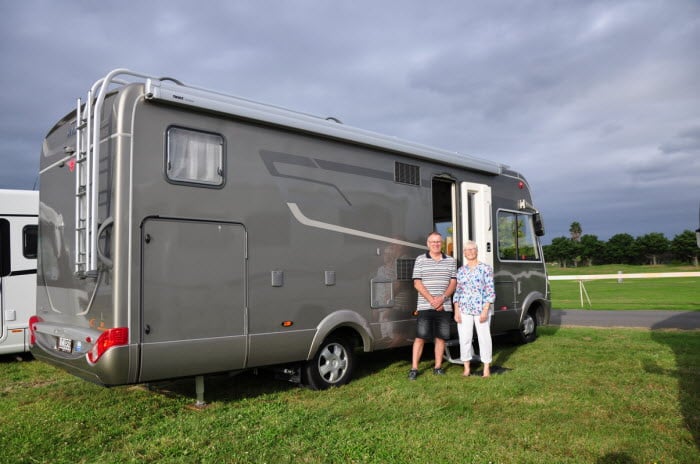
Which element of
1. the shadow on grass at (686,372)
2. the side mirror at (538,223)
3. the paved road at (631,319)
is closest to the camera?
the shadow on grass at (686,372)

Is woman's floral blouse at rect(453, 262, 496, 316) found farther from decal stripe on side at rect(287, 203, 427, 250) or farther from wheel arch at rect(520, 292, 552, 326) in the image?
wheel arch at rect(520, 292, 552, 326)

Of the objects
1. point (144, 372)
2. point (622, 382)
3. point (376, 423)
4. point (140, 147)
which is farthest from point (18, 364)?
point (622, 382)

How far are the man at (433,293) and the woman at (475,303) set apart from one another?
0.21 meters

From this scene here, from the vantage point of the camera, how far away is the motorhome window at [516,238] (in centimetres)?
905

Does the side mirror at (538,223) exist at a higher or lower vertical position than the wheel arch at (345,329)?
higher

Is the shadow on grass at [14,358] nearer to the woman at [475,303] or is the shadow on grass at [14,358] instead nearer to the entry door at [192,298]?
the entry door at [192,298]

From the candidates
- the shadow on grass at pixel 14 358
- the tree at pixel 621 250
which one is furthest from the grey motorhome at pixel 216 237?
the tree at pixel 621 250

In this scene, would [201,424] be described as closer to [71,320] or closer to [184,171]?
[71,320]

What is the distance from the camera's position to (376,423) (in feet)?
16.7

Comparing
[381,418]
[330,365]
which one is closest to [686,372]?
[381,418]

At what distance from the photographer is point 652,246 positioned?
317 feet

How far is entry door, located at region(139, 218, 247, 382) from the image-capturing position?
4957 millimetres

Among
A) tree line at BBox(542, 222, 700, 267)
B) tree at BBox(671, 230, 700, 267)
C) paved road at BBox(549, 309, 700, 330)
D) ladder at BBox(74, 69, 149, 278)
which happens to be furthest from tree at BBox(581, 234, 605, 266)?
ladder at BBox(74, 69, 149, 278)

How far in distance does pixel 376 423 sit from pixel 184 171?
289cm
